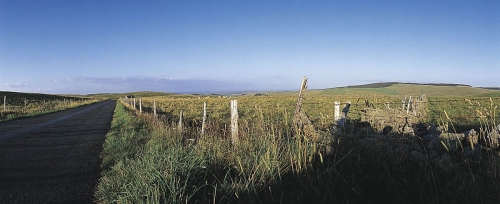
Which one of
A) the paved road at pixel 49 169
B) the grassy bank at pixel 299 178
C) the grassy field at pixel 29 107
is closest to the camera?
the grassy bank at pixel 299 178

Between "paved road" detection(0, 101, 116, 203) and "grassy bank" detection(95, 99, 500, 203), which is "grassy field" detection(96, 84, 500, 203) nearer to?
"grassy bank" detection(95, 99, 500, 203)

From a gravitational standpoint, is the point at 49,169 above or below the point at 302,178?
below

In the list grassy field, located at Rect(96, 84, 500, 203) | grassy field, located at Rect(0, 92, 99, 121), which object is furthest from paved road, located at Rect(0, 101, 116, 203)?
grassy field, located at Rect(0, 92, 99, 121)

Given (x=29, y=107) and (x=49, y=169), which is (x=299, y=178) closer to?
(x=49, y=169)

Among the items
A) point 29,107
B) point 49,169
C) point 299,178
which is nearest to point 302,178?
point 299,178

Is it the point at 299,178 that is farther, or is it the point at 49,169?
the point at 49,169

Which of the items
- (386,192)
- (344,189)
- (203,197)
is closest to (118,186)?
(203,197)

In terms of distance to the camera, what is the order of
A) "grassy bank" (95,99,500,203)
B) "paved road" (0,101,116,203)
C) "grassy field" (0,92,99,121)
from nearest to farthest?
"grassy bank" (95,99,500,203), "paved road" (0,101,116,203), "grassy field" (0,92,99,121)

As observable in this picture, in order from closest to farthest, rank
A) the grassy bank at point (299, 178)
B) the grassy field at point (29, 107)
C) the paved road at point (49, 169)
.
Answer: the grassy bank at point (299, 178) → the paved road at point (49, 169) → the grassy field at point (29, 107)

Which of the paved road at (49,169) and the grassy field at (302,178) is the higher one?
the grassy field at (302,178)

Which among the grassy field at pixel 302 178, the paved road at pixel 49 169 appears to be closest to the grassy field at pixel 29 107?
the paved road at pixel 49 169

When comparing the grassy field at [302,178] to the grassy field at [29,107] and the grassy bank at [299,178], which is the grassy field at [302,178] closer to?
the grassy bank at [299,178]

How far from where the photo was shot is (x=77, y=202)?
4.63 metres

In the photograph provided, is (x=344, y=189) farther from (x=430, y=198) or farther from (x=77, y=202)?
(x=77, y=202)
